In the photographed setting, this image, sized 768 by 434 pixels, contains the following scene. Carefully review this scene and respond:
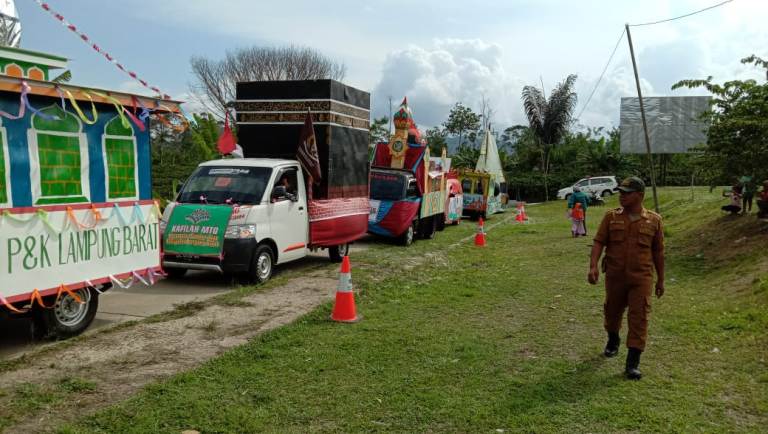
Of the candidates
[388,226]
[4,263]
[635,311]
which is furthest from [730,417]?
[388,226]

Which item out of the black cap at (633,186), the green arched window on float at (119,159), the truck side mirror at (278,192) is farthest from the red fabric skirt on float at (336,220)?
the black cap at (633,186)

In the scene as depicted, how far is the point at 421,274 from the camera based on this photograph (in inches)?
436

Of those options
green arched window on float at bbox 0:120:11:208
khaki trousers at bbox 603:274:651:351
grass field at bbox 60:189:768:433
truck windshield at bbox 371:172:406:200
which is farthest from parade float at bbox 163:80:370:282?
khaki trousers at bbox 603:274:651:351

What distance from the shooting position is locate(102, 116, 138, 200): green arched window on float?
6.62 metres

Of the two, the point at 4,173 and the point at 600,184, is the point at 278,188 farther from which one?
the point at 600,184

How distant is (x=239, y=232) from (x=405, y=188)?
7196mm

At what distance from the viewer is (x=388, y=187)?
1577cm

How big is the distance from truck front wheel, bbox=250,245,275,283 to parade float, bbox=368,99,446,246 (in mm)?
5778

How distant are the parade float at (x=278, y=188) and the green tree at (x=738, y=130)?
21.8 feet

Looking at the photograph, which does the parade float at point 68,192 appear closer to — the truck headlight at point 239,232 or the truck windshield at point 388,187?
the truck headlight at point 239,232

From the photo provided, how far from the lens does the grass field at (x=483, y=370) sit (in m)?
4.47

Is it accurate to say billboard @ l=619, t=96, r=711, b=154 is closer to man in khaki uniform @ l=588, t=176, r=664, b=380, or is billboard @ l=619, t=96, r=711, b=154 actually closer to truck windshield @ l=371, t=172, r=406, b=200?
truck windshield @ l=371, t=172, r=406, b=200

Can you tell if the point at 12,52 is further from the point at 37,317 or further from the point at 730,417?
the point at 730,417

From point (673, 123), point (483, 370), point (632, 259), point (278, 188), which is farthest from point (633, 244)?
point (673, 123)
